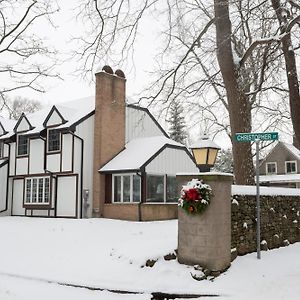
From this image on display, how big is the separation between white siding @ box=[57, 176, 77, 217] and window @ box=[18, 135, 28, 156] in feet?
12.3

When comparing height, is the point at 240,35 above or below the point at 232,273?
above

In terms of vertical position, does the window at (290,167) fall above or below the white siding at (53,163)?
above

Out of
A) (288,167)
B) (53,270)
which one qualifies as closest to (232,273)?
(53,270)

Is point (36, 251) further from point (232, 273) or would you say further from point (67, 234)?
point (232, 273)

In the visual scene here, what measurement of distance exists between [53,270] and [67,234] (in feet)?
17.2

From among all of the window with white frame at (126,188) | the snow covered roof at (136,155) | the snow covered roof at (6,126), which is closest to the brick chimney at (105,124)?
the snow covered roof at (136,155)

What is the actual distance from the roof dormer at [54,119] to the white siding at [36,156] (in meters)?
1.32

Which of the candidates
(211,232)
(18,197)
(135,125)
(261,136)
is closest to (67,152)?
(135,125)

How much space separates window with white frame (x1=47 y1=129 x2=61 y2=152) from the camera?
24.3 m

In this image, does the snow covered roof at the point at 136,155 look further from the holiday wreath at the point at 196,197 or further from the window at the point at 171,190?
the holiday wreath at the point at 196,197

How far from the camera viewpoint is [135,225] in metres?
19.0

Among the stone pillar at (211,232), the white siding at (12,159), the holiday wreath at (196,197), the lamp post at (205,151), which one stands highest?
the white siding at (12,159)

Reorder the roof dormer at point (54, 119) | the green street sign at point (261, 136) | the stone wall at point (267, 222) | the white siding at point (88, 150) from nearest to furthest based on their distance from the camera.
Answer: the green street sign at point (261, 136)
the stone wall at point (267, 222)
the white siding at point (88, 150)
the roof dormer at point (54, 119)

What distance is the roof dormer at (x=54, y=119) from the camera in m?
24.0
